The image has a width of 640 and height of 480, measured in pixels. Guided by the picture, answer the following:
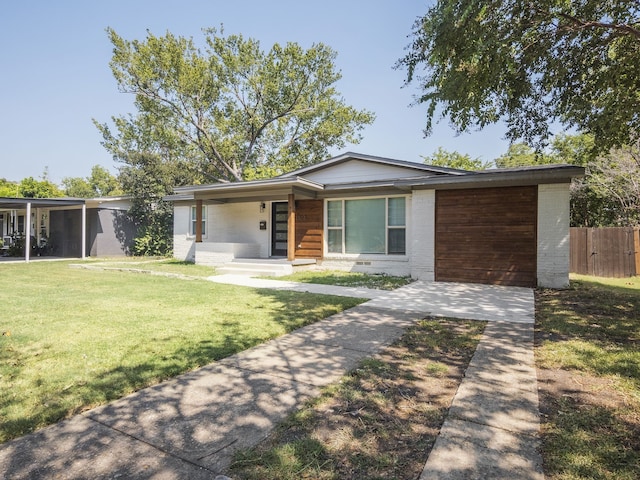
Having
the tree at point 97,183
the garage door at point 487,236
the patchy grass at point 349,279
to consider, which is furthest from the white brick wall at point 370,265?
the tree at point 97,183

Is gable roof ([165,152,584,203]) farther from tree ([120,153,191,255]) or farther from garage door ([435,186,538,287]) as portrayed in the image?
tree ([120,153,191,255])

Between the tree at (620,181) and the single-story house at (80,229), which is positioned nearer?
the tree at (620,181)

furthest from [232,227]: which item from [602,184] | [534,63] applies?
[602,184]

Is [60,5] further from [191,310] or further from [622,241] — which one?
[622,241]

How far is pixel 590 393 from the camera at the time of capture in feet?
9.32

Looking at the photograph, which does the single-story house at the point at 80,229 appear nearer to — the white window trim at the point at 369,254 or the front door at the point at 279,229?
the front door at the point at 279,229

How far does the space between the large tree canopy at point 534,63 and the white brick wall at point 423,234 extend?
241 centimetres

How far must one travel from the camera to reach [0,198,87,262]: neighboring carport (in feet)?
50.9

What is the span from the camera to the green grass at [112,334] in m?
2.81

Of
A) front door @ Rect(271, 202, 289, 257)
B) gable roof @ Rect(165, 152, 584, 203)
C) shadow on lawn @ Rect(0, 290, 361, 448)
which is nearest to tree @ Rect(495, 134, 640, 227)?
gable roof @ Rect(165, 152, 584, 203)

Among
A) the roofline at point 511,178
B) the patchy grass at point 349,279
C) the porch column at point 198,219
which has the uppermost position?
the roofline at point 511,178

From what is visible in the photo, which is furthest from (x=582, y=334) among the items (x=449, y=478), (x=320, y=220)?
(x=320, y=220)

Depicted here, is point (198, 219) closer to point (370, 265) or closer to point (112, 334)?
point (370, 265)

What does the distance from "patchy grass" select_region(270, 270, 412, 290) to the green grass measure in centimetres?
204
